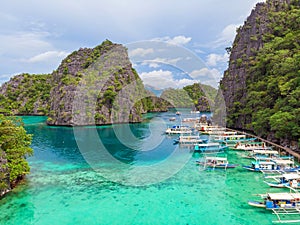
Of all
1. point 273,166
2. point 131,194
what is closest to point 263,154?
point 273,166

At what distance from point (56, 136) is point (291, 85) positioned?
31.4 m

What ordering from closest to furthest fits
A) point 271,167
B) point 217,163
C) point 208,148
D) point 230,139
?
point 271,167, point 217,163, point 208,148, point 230,139

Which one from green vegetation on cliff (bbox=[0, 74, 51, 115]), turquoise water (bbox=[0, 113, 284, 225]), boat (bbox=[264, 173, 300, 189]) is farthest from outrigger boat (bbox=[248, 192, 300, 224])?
green vegetation on cliff (bbox=[0, 74, 51, 115])

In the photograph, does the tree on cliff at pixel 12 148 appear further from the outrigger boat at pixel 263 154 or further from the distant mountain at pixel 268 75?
the distant mountain at pixel 268 75

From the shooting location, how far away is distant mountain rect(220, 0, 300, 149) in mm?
22144

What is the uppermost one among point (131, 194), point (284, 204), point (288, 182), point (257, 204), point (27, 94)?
point (27, 94)

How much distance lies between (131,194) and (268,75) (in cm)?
2674

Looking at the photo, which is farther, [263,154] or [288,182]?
[263,154]

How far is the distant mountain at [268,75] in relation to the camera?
2214cm

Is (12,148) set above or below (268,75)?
below

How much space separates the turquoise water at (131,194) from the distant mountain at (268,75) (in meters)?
6.55

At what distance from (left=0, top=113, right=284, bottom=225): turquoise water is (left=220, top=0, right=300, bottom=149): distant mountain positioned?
258 inches

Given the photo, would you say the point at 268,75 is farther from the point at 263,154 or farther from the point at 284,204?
the point at 284,204

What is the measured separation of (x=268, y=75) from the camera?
3192 centimetres
